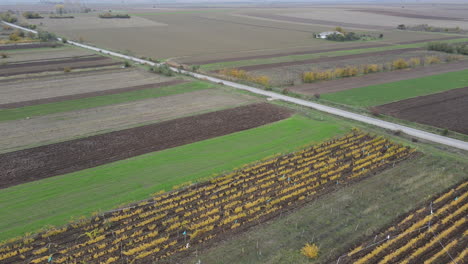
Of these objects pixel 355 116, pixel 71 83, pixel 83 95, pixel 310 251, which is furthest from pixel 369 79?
pixel 71 83

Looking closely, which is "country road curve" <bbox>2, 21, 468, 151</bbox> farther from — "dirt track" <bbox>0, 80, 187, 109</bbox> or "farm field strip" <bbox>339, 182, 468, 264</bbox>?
"farm field strip" <bbox>339, 182, 468, 264</bbox>

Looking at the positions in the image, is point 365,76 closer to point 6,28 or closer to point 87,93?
point 87,93

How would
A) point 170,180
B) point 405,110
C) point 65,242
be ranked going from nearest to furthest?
point 65,242 → point 170,180 → point 405,110

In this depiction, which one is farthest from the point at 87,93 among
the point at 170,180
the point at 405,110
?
the point at 405,110

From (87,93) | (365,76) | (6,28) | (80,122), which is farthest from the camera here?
(6,28)

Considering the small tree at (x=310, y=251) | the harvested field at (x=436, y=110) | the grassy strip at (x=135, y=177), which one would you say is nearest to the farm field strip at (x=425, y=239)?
the small tree at (x=310, y=251)

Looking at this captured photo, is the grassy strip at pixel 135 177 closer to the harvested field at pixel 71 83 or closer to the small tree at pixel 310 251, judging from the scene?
the small tree at pixel 310 251

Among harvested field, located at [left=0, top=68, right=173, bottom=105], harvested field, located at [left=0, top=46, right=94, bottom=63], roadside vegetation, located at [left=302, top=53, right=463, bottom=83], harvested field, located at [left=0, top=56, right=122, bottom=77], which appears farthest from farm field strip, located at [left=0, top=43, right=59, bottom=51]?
roadside vegetation, located at [left=302, top=53, right=463, bottom=83]
